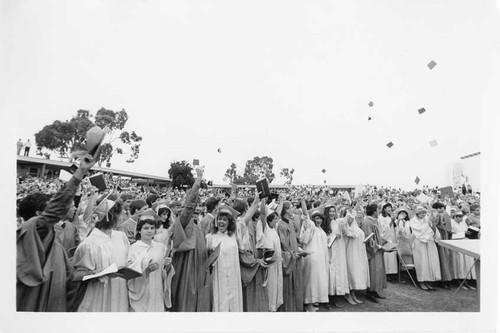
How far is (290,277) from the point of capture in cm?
472

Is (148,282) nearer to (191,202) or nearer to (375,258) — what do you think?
(191,202)

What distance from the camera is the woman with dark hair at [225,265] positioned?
414cm

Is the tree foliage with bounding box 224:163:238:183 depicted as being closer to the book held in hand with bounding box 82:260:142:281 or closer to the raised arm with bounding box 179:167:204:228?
the raised arm with bounding box 179:167:204:228

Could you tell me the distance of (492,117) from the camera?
15.7ft

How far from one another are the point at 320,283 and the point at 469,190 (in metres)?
3.65

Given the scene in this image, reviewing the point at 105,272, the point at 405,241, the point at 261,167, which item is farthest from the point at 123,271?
the point at 405,241

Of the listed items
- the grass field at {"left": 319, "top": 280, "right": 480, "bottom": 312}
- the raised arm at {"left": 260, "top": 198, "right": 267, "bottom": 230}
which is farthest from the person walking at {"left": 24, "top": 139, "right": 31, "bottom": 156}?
the grass field at {"left": 319, "top": 280, "right": 480, "bottom": 312}

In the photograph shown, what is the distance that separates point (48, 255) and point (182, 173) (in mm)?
2598

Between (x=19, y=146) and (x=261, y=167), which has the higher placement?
(x=19, y=146)

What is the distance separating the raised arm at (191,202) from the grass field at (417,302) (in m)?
2.44

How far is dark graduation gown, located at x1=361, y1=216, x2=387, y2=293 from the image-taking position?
551cm

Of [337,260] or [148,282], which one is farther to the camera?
[337,260]
